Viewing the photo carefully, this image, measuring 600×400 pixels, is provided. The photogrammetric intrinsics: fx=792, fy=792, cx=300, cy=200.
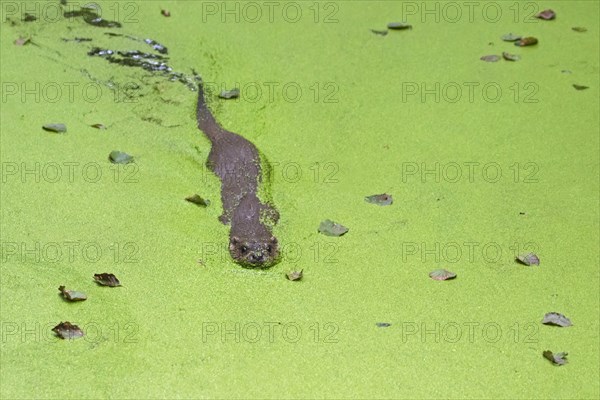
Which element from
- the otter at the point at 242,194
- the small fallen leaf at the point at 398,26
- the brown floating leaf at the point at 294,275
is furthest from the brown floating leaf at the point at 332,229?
the small fallen leaf at the point at 398,26

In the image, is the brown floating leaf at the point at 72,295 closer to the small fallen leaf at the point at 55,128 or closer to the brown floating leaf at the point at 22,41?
the small fallen leaf at the point at 55,128

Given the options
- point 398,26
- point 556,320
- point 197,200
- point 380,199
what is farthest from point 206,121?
point 556,320

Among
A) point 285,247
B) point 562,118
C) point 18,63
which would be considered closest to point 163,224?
point 285,247

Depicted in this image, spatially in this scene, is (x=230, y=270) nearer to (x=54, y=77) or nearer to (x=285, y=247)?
(x=285, y=247)

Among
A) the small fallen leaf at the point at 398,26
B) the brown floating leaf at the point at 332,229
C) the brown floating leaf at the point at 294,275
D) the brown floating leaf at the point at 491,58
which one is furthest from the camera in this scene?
the small fallen leaf at the point at 398,26

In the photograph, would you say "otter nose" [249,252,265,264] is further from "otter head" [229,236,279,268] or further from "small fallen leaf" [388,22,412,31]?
"small fallen leaf" [388,22,412,31]
